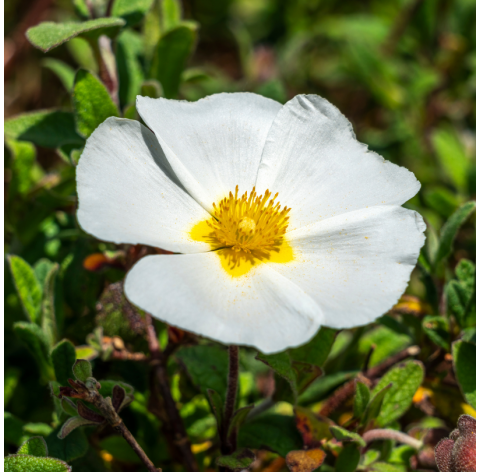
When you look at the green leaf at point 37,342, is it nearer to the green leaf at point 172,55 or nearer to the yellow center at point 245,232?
the yellow center at point 245,232

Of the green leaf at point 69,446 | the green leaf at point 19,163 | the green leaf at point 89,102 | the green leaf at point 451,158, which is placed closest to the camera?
the green leaf at point 69,446

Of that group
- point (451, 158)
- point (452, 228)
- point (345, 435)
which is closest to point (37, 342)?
point (345, 435)

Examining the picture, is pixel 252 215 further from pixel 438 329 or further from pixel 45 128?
pixel 45 128

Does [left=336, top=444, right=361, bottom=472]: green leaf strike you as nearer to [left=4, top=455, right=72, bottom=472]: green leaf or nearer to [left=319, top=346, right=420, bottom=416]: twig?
[left=319, top=346, right=420, bottom=416]: twig

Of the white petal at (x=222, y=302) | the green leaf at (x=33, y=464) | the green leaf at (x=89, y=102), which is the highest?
the green leaf at (x=89, y=102)

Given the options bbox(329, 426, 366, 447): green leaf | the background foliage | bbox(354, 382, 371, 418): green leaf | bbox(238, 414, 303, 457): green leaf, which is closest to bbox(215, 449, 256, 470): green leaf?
the background foliage

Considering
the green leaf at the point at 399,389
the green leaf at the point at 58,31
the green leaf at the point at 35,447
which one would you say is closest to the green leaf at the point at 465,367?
the green leaf at the point at 399,389

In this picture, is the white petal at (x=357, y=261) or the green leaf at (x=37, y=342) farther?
the green leaf at (x=37, y=342)
